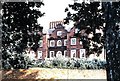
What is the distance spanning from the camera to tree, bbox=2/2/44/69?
33.8 ft

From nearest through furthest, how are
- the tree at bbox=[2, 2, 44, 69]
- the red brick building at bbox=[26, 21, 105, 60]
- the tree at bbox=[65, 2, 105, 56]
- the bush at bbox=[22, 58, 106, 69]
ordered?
1. the tree at bbox=[65, 2, 105, 56]
2. the tree at bbox=[2, 2, 44, 69]
3. the bush at bbox=[22, 58, 106, 69]
4. the red brick building at bbox=[26, 21, 105, 60]

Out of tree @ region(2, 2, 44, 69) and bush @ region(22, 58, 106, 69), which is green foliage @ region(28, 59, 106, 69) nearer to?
bush @ region(22, 58, 106, 69)

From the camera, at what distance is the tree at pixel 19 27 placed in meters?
10.3

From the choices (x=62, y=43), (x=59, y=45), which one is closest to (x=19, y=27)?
(x=62, y=43)

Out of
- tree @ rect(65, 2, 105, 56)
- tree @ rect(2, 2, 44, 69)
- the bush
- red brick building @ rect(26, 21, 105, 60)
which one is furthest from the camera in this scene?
red brick building @ rect(26, 21, 105, 60)

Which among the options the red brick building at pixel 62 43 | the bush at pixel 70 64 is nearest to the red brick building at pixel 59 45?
the red brick building at pixel 62 43

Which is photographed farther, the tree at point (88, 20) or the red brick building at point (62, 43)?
the red brick building at point (62, 43)

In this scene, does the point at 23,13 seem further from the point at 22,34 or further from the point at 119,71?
the point at 119,71

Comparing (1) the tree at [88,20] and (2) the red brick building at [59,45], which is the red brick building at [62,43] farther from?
(1) the tree at [88,20]

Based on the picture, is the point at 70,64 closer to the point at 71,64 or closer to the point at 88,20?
the point at 71,64

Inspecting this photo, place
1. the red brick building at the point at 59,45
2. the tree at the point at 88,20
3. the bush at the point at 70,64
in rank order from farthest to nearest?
the red brick building at the point at 59,45 → the bush at the point at 70,64 → the tree at the point at 88,20

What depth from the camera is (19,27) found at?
10453 millimetres

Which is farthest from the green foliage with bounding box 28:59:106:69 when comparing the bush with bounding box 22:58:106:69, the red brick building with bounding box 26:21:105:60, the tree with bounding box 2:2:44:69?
the tree with bounding box 2:2:44:69

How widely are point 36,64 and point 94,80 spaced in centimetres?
857
